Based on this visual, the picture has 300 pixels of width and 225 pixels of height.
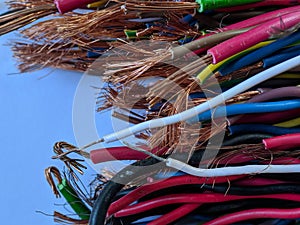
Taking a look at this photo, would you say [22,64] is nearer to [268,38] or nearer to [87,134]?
[87,134]

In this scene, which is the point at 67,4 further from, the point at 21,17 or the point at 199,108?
the point at 199,108

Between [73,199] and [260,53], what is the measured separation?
0.93 ft

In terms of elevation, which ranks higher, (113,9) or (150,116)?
(113,9)

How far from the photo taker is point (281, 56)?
48 cm

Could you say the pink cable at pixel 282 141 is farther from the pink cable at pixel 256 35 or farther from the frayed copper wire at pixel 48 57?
the frayed copper wire at pixel 48 57

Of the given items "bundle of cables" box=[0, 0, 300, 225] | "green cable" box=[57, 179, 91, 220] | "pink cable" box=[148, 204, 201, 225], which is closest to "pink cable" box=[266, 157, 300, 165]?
"bundle of cables" box=[0, 0, 300, 225]

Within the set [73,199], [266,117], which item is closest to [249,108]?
[266,117]

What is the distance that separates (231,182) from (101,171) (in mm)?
164

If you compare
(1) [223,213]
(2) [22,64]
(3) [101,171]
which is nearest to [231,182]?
(1) [223,213]

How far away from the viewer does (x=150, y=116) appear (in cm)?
54

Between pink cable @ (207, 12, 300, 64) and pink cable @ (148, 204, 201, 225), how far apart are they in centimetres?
17

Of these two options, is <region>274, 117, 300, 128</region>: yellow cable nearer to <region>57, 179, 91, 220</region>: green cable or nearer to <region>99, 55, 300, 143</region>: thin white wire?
<region>99, 55, 300, 143</region>: thin white wire

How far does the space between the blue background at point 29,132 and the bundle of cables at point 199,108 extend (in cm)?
14

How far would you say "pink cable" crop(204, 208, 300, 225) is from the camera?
50 centimetres
